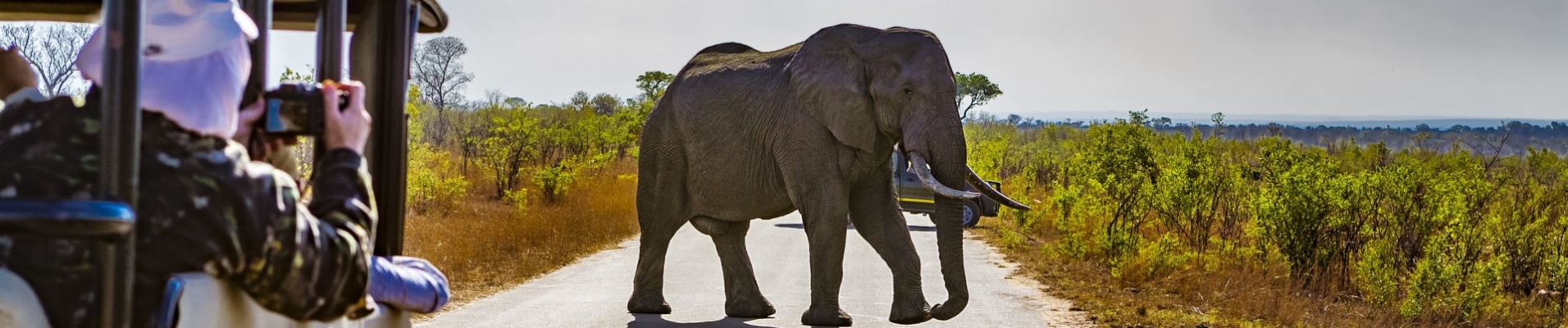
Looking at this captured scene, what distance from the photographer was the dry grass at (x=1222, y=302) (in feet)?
37.6

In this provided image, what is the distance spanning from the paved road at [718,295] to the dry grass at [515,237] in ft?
0.94

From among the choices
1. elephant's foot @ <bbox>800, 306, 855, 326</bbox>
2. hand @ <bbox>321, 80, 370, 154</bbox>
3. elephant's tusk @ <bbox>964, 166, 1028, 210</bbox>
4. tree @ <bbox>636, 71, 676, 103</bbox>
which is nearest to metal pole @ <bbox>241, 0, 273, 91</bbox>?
hand @ <bbox>321, 80, 370, 154</bbox>

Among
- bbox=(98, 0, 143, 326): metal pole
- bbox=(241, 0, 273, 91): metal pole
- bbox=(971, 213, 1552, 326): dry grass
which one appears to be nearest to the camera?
bbox=(98, 0, 143, 326): metal pole

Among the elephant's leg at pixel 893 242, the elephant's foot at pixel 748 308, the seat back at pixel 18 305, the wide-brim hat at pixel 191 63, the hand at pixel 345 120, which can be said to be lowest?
the elephant's foot at pixel 748 308

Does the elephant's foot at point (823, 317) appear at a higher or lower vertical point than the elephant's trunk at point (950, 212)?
lower

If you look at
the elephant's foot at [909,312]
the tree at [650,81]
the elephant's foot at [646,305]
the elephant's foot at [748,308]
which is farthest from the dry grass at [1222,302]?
the tree at [650,81]

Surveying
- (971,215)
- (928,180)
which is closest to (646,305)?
(928,180)

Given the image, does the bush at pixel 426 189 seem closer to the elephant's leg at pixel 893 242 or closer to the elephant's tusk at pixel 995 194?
the elephant's leg at pixel 893 242

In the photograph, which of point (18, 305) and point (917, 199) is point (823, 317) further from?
point (917, 199)

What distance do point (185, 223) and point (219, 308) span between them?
253 millimetres

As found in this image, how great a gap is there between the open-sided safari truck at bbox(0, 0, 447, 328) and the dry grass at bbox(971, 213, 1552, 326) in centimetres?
761

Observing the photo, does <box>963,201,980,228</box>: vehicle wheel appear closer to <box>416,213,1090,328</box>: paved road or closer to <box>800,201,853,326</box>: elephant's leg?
<box>416,213,1090,328</box>: paved road

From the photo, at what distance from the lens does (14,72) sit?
3684 mm

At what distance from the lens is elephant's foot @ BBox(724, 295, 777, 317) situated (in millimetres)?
11125
